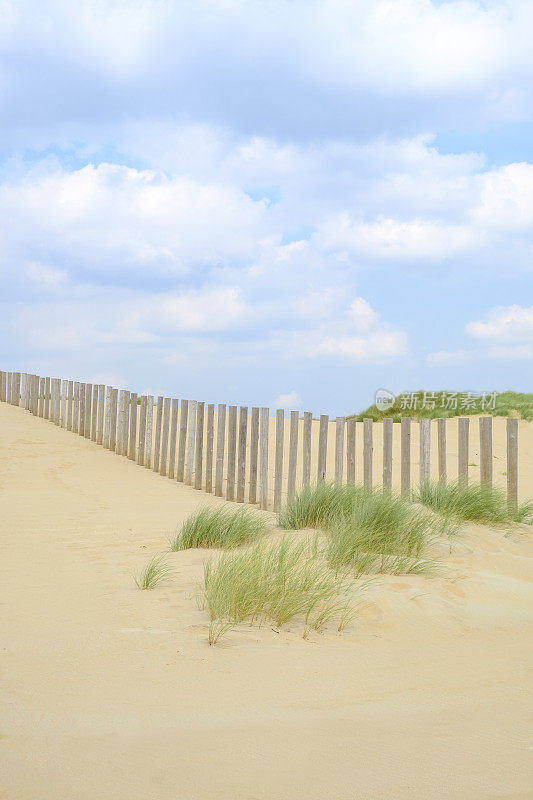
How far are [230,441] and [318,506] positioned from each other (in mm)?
4469

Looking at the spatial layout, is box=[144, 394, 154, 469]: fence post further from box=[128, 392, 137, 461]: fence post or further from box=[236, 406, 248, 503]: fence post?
Result: box=[236, 406, 248, 503]: fence post

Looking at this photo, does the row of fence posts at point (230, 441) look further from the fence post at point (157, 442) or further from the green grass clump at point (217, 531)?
the green grass clump at point (217, 531)

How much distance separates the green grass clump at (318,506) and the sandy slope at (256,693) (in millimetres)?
1021

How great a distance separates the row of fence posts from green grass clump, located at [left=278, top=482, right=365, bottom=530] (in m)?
0.58

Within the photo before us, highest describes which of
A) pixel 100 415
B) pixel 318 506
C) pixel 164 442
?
pixel 100 415

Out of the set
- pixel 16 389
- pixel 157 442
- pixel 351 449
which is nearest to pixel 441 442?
pixel 351 449

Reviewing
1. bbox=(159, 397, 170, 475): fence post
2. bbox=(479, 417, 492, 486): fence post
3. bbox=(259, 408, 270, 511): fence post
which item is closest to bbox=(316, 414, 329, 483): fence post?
bbox=(259, 408, 270, 511): fence post

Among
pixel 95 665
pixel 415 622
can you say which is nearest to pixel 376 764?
pixel 95 665

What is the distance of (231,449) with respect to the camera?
34.3ft

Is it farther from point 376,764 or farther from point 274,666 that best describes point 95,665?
point 376,764

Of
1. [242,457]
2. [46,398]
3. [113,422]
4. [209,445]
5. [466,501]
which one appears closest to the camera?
[466,501]

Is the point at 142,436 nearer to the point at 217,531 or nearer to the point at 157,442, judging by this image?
the point at 157,442

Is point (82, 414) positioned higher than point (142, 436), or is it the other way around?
point (82, 414)

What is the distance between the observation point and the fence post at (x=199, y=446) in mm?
11117
